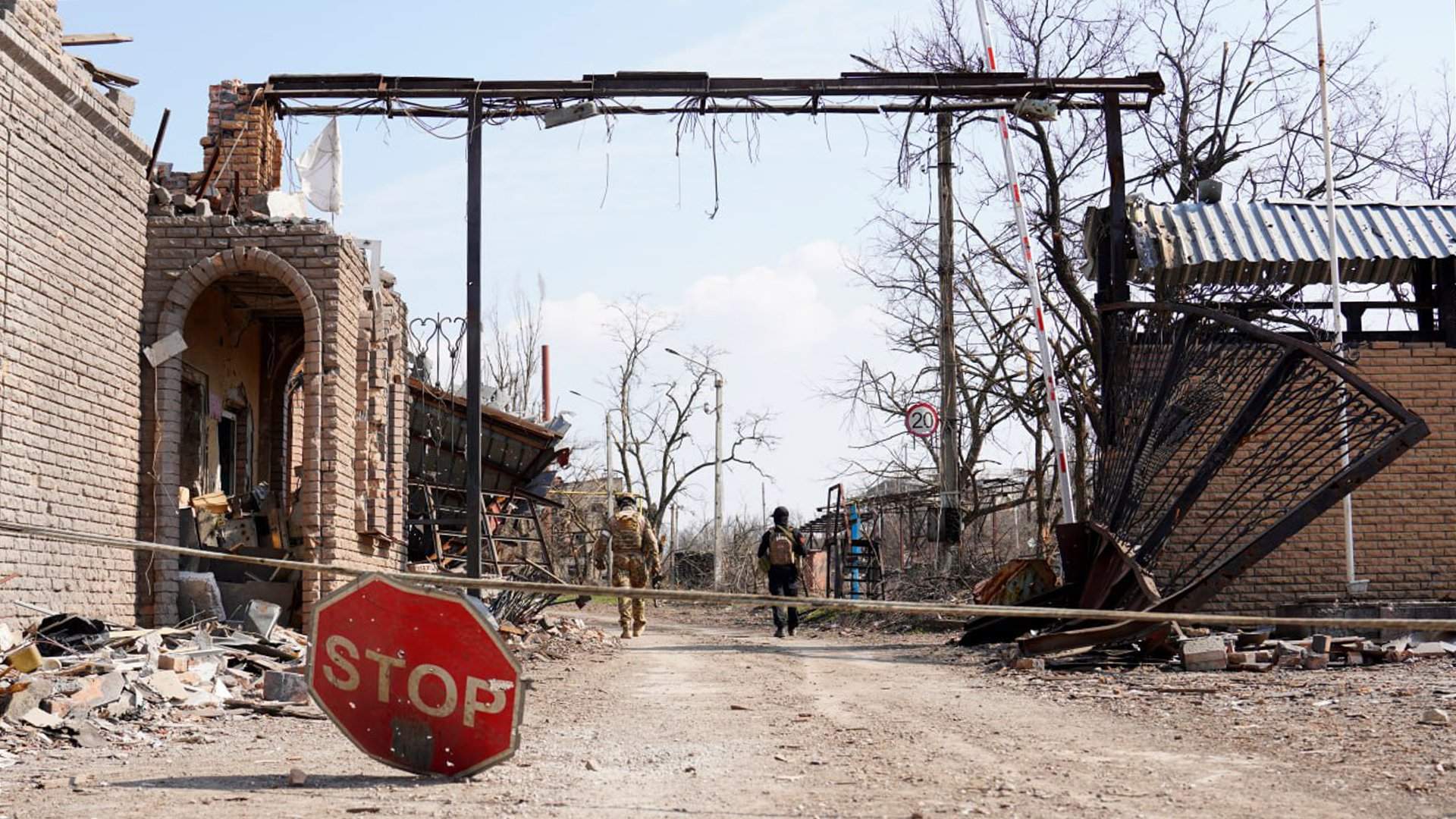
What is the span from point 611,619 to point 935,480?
6.85 m

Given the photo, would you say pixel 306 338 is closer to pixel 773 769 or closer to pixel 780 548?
pixel 780 548

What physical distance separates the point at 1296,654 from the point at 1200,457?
3696 mm

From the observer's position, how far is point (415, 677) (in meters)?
6.37

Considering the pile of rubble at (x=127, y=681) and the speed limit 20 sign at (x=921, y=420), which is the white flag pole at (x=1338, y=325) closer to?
the speed limit 20 sign at (x=921, y=420)

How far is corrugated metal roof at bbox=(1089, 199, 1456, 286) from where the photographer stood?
1577cm

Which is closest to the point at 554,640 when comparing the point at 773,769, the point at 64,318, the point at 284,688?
the point at 284,688

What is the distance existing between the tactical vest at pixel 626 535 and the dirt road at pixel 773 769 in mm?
6441

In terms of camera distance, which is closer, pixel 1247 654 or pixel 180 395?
pixel 1247 654

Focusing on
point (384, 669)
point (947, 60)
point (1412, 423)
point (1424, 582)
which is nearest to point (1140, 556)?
point (1412, 423)

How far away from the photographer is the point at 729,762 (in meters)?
7.14

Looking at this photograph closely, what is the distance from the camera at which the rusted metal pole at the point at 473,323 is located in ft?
48.1

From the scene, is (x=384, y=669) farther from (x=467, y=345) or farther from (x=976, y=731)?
(x=467, y=345)

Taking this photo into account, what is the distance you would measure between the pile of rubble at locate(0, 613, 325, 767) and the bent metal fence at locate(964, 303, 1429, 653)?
6567 millimetres

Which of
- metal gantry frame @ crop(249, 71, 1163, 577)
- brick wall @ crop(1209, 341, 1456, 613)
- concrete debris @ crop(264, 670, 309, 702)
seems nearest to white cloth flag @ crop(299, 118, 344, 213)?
metal gantry frame @ crop(249, 71, 1163, 577)
